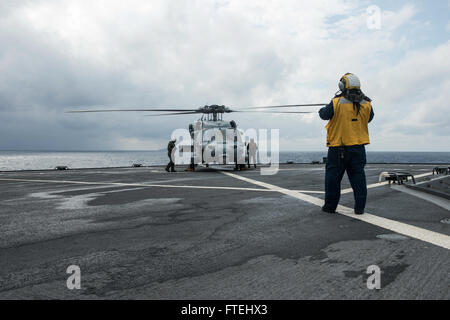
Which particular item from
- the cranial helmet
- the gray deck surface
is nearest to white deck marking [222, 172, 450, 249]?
the gray deck surface

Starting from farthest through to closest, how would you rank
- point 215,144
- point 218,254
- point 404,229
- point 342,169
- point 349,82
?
point 215,144, point 342,169, point 349,82, point 404,229, point 218,254

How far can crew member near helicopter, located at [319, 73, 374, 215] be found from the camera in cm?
489

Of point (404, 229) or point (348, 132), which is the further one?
point (348, 132)

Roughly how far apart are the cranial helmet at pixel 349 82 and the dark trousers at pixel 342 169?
90 cm

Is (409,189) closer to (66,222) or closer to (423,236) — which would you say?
(423,236)

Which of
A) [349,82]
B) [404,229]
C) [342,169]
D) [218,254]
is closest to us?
[218,254]

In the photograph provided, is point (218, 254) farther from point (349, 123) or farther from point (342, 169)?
point (349, 123)

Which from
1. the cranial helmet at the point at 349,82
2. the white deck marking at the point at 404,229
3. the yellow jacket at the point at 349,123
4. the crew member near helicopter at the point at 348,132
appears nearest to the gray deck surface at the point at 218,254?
the white deck marking at the point at 404,229

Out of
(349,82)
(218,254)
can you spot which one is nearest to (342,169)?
(349,82)

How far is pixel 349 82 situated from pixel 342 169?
4.29ft

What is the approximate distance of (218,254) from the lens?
9.30 feet

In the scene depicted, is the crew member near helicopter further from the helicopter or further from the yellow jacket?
the helicopter

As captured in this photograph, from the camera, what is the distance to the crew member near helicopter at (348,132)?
16.0ft
